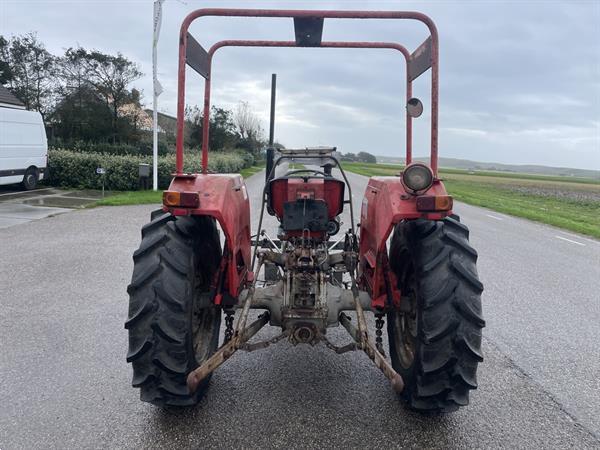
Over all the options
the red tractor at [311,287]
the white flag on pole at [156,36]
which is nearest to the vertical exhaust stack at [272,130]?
the red tractor at [311,287]

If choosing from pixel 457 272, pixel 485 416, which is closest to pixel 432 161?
pixel 457 272

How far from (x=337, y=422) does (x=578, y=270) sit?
615 centimetres

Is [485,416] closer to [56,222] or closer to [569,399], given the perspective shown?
[569,399]

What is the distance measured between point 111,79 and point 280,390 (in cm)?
2762

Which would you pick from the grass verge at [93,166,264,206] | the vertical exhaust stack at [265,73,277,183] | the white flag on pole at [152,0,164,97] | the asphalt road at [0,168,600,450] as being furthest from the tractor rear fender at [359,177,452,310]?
the white flag on pole at [152,0,164,97]

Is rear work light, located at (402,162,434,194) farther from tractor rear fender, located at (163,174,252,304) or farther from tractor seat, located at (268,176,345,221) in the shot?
tractor seat, located at (268,176,345,221)

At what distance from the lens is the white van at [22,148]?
13.4 meters

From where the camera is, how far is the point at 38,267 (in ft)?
20.4

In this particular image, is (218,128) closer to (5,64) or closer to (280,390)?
(5,64)

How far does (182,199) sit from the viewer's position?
2527mm

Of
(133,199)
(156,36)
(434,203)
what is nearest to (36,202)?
(133,199)

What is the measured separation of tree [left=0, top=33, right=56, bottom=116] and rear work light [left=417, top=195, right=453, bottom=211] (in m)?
28.5

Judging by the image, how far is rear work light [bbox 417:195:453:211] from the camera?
2.49 metres

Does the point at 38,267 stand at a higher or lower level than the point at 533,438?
higher
